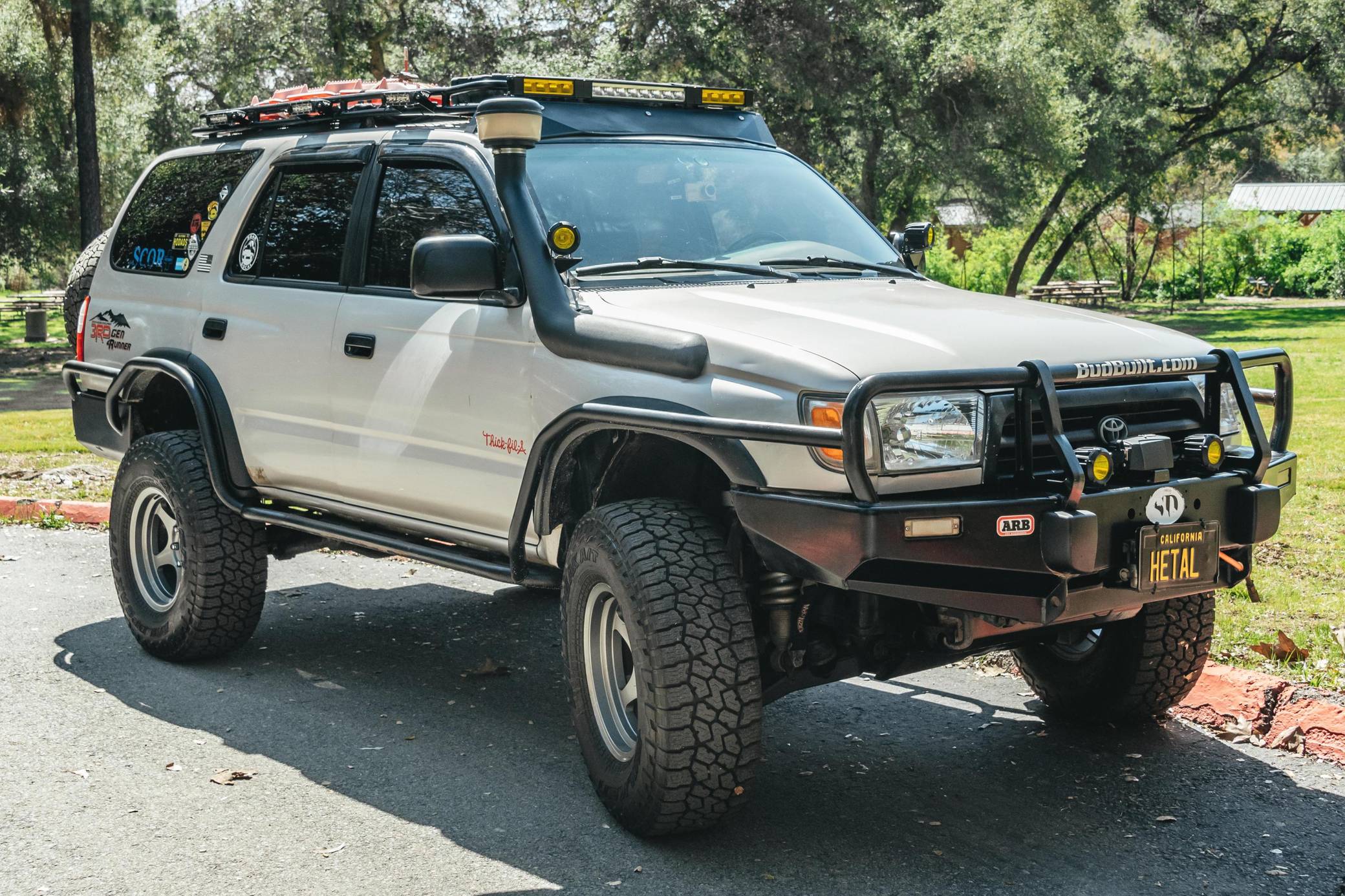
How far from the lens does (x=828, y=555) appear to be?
12.4ft

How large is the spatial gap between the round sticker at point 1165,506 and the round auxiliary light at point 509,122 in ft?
7.45

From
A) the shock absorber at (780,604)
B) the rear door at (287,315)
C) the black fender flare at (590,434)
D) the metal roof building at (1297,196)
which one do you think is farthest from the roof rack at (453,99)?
the metal roof building at (1297,196)

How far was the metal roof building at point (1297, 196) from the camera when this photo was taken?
75438 millimetres

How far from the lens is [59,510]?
9.45 m

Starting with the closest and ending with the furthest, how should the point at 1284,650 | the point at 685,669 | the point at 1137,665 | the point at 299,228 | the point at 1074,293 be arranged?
the point at 685,669, the point at 1137,665, the point at 1284,650, the point at 299,228, the point at 1074,293

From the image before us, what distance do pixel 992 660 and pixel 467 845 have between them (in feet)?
9.33

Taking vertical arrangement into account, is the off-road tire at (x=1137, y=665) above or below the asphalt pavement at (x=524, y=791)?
above

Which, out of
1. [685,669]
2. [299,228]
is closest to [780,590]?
[685,669]

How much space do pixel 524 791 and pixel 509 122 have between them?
7.33ft

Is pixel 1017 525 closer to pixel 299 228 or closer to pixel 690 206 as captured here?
pixel 690 206

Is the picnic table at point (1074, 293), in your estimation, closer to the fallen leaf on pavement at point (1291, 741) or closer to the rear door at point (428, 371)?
the fallen leaf on pavement at point (1291, 741)

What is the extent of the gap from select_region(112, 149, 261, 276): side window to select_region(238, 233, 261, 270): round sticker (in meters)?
0.30

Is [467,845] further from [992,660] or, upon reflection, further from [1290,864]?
[992,660]

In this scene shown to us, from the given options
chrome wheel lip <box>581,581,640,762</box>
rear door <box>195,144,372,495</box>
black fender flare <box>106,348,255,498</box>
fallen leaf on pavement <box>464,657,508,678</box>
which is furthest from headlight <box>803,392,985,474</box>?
black fender flare <box>106,348,255,498</box>
